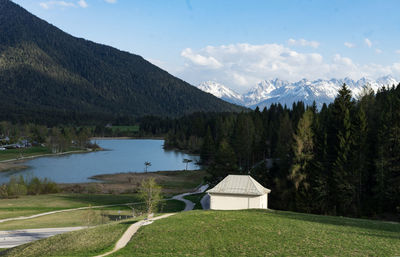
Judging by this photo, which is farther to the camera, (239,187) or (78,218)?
(78,218)

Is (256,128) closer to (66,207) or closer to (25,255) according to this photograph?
(66,207)

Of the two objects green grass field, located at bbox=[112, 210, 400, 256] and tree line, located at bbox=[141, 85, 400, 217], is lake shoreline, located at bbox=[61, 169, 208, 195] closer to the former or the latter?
tree line, located at bbox=[141, 85, 400, 217]

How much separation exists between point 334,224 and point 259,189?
11.7 meters

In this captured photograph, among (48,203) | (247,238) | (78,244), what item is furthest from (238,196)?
(48,203)

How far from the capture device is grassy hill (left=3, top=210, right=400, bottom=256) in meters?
18.5

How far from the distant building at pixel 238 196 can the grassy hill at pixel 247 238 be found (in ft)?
29.3

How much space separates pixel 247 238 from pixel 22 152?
12911 centimetres

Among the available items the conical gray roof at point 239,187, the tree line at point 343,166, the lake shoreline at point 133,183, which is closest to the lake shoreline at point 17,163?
the lake shoreline at point 133,183

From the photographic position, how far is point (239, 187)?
37.3 meters

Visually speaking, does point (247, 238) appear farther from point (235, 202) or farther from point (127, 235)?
point (235, 202)

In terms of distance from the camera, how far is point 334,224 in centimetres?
2612

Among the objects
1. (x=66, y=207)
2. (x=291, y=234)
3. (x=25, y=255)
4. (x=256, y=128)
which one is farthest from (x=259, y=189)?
(x=256, y=128)

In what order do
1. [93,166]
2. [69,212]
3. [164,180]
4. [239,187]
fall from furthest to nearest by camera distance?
[93,166], [164,180], [69,212], [239,187]

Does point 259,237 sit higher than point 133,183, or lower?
higher
